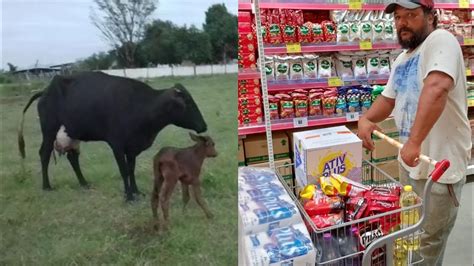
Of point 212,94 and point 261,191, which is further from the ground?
point 212,94

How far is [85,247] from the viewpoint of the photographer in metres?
0.92

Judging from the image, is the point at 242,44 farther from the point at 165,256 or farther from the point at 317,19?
the point at 165,256

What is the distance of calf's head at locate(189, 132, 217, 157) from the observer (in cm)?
95

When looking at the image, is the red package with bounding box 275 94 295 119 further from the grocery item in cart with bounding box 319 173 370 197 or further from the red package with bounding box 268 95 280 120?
the grocery item in cart with bounding box 319 173 370 197

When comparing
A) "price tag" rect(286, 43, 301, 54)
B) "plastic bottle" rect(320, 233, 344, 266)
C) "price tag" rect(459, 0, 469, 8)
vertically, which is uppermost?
"price tag" rect(459, 0, 469, 8)

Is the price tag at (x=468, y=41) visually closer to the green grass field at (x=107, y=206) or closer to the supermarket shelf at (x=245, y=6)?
the supermarket shelf at (x=245, y=6)

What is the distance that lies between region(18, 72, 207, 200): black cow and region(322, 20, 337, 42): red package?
81.8 inches

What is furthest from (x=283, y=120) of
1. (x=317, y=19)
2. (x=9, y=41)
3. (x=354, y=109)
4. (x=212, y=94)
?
(x=9, y=41)

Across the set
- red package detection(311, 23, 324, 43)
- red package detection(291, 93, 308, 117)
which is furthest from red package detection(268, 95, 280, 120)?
red package detection(311, 23, 324, 43)

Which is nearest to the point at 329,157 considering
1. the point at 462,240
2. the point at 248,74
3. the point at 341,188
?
the point at 341,188

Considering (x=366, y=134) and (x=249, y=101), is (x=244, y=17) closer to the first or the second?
(x=249, y=101)

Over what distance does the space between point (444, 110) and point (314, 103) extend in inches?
49.4

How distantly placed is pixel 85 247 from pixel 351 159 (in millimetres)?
906

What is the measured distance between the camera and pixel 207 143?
95 cm
